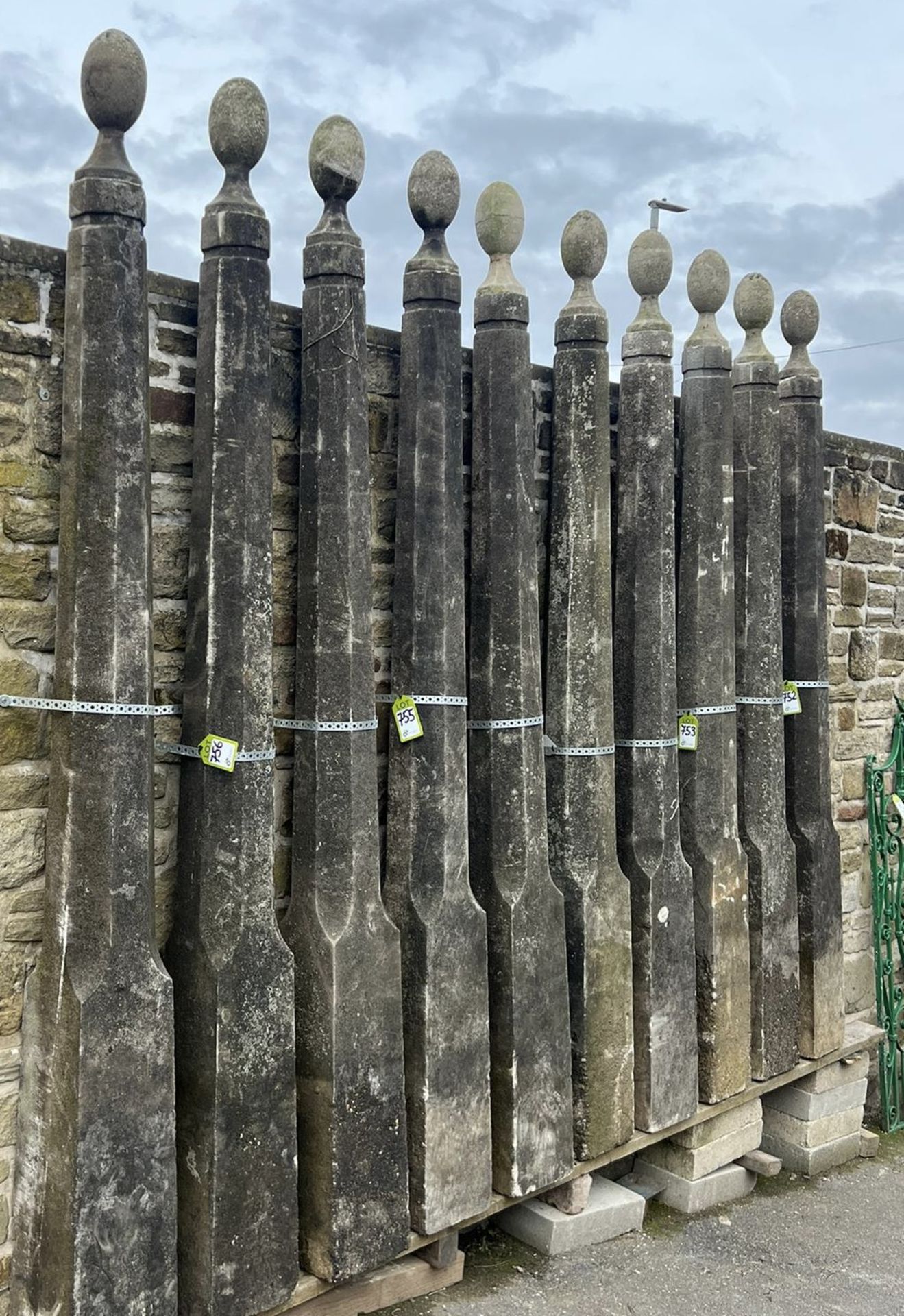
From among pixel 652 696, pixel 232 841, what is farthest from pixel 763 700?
pixel 232 841

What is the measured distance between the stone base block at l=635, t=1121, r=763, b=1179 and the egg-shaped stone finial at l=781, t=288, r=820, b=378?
3.36 metres

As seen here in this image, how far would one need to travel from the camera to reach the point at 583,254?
14.6 ft

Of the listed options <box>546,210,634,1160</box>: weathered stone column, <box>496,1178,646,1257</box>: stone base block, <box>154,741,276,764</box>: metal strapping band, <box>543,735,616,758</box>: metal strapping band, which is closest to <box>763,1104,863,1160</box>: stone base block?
<box>496,1178,646,1257</box>: stone base block

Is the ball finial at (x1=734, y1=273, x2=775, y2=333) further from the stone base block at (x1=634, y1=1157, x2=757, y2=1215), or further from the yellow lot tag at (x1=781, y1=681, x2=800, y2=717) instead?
the stone base block at (x1=634, y1=1157, x2=757, y2=1215)

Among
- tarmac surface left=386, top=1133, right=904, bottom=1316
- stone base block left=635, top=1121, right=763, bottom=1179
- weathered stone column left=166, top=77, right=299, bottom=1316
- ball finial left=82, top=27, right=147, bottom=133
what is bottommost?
tarmac surface left=386, top=1133, right=904, bottom=1316

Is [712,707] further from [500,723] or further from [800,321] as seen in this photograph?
[800,321]

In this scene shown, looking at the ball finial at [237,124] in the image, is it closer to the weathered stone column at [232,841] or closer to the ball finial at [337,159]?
the weathered stone column at [232,841]

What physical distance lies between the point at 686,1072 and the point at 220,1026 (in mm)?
2102

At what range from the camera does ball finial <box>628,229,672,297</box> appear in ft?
15.4

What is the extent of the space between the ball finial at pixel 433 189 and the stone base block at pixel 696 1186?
3638mm

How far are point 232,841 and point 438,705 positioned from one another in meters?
0.85

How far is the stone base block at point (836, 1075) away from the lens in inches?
214

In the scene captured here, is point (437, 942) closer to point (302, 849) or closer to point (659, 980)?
point (302, 849)

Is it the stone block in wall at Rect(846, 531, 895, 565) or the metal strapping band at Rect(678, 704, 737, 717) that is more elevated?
the stone block in wall at Rect(846, 531, 895, 565)
